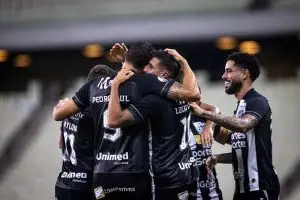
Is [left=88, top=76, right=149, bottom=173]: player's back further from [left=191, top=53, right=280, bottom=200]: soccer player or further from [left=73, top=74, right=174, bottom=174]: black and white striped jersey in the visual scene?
[left=191, top=53, right=280, bottom=200]: soccer player

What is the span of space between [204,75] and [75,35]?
155 cm

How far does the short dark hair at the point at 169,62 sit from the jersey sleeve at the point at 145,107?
53 cm

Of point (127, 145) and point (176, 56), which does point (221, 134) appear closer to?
point (176, 56)

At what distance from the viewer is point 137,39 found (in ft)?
25.2

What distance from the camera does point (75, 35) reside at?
26.1 ft

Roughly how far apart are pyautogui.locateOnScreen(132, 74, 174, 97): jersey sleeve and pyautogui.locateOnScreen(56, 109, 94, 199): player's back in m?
0.75

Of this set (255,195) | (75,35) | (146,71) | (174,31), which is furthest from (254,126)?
(75,35)

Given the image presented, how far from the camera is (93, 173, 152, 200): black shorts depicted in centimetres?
487

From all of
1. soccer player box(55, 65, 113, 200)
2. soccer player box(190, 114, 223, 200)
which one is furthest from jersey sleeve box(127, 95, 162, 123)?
soccer player box(190, 114, 223, 200)

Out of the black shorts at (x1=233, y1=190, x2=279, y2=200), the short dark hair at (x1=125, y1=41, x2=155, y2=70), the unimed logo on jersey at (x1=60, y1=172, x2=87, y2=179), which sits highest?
the short dark hair at (x1=125, y1=41, x2=155, y2=70)

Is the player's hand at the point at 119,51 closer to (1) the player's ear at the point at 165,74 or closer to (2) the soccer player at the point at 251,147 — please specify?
(1) the player's ear at the point at 165,74

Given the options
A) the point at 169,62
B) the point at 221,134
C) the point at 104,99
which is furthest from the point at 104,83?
the point at 221,134

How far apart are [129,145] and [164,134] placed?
0.27m

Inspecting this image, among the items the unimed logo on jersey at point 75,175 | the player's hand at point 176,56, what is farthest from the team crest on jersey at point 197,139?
→ the unimed logo on jersey at point 75,175
